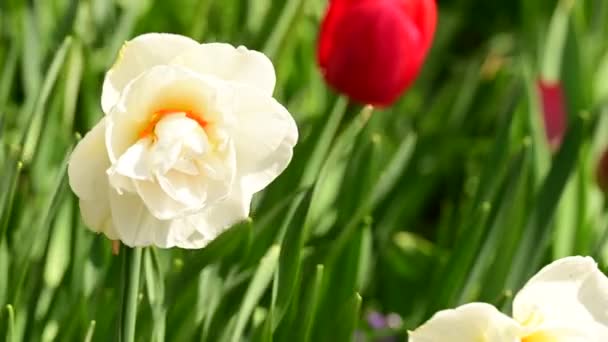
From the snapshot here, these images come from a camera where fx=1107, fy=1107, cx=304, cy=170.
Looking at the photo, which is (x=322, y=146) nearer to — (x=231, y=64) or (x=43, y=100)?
(x=43, y=100)

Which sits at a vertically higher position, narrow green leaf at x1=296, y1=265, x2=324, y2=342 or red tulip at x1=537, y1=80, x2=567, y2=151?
narrow green leaf at x1=296, y1=265, x2=324, y2=342

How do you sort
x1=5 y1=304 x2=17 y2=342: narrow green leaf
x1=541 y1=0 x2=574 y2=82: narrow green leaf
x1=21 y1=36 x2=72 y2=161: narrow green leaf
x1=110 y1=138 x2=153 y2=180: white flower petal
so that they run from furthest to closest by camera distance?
x1=541 y1=0 x2=574 y2=82: narrow green leaf, x1=21 y1=36 x2=72 y2=161: narrow green leaf, x1=5 y1=304 x2=17 y2=342: narrow green leaf, x1=110 y1=138 x2=153 y2=180: white flower petal

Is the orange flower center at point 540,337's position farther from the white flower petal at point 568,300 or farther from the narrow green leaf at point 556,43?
the narrow green leaf at point 556,43

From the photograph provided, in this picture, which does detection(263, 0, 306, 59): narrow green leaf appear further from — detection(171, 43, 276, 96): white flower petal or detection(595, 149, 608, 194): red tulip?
detection(171, 43, 276, 96): white flower petal

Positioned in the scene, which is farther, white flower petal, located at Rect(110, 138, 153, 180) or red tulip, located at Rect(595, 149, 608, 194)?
red tulip, located at Rect(595, 149, 608, 194)

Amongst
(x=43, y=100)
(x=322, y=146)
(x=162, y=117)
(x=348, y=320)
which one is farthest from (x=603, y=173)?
(x=162, y=117)

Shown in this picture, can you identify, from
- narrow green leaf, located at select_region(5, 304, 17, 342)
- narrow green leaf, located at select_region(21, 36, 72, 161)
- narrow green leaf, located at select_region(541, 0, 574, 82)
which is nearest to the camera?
narrow green leaf, located at select_region(5, 304, 17, 342)

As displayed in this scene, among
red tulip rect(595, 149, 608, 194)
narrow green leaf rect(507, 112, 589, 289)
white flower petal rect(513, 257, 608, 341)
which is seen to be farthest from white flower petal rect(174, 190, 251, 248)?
red tulip rect(595, 149, 608, 194)

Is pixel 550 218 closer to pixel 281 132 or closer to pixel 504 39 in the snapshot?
pixel 281 132
